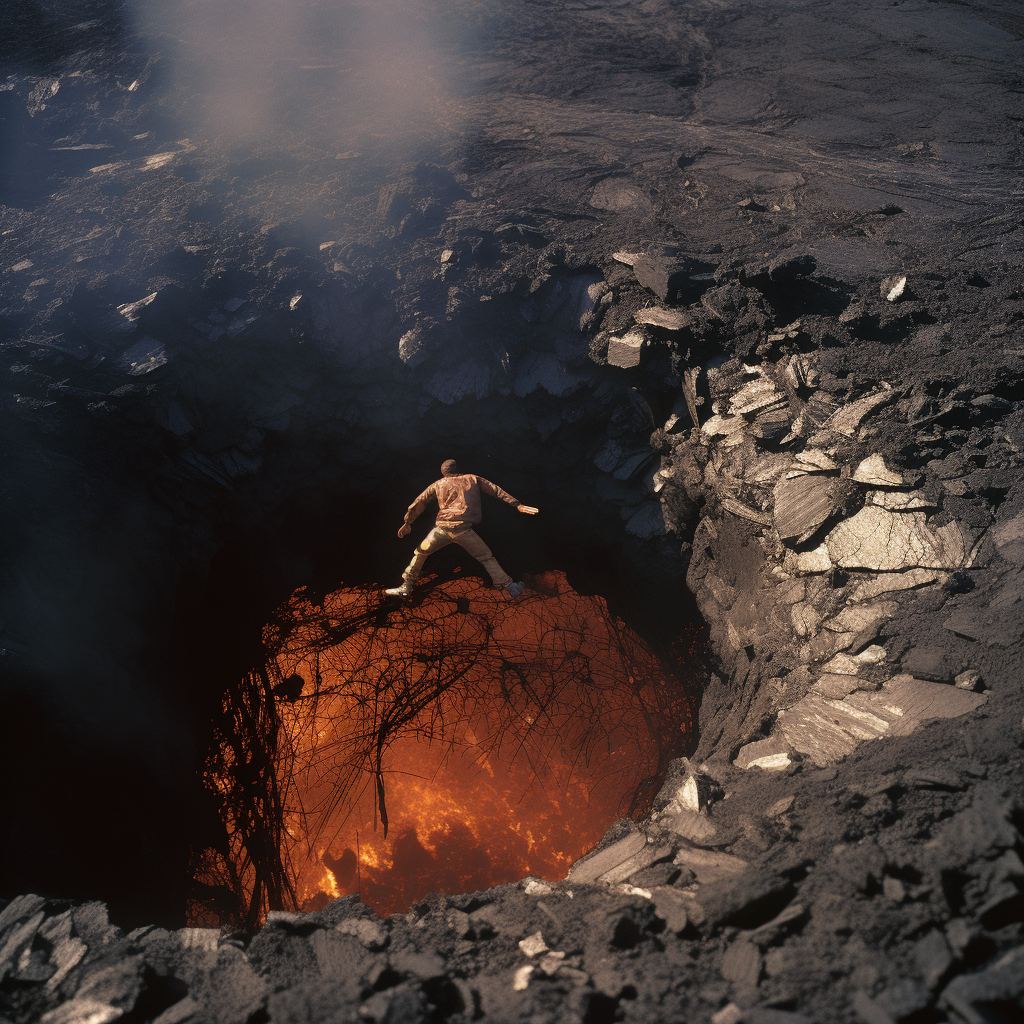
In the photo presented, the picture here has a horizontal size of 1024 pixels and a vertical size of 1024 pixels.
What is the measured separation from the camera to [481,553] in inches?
206

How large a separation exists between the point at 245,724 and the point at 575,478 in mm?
3758

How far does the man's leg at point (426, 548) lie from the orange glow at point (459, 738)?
0.32 metres

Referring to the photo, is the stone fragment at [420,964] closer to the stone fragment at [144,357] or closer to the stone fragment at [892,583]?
the stone fragment at [892,583]

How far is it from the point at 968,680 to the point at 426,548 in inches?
153

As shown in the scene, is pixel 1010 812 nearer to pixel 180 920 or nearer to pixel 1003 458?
pixel 1003 458

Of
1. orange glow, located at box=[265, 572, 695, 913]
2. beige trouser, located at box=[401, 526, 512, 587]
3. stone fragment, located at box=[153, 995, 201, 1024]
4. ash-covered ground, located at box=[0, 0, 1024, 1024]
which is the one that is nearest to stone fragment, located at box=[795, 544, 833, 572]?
ash-covered ground, located at box=[0, 0, 1024, 1024]

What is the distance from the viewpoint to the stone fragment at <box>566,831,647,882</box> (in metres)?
2.92

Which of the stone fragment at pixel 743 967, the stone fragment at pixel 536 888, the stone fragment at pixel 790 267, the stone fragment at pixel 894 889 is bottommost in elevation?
the stone fragment at pixel 536 888

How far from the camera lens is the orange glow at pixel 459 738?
4176mm

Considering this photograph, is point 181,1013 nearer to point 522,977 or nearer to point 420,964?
point 420,964

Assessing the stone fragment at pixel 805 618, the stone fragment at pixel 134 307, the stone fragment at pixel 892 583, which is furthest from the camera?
the stone fragment at pixel 134 307

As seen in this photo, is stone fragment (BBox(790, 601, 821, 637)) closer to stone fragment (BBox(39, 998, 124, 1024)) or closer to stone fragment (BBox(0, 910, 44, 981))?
stone fragment (BBox(39, 998, 124, 1024))

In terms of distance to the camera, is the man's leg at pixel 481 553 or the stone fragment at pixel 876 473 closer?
the stone fragment at pixel 876 473

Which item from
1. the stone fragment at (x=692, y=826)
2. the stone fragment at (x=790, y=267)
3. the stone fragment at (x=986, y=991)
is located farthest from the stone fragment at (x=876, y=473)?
the stone fragment at (x=986, y=991)
